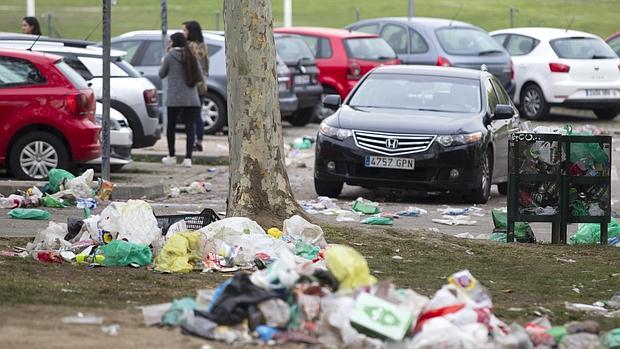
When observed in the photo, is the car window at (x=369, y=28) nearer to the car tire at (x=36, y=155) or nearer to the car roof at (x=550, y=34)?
the car roof at (x=550, y=34)

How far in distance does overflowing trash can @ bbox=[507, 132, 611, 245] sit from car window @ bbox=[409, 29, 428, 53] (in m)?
15.3

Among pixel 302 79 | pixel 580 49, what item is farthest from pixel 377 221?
pixel 580 49

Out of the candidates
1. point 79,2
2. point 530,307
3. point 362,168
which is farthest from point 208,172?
point 79,2

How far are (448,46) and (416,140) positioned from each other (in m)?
12.0

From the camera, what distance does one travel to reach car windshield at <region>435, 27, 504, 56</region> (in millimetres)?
27422

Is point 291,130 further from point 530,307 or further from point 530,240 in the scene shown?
point 530,307

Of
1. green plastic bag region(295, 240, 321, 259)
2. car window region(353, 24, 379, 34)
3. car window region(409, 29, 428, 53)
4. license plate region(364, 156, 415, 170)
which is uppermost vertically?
car window region(353, 24, 379, 34)

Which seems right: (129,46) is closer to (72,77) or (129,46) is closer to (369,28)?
(369,28)

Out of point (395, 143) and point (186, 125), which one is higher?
point (395, 143)

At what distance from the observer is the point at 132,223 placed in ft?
34.5

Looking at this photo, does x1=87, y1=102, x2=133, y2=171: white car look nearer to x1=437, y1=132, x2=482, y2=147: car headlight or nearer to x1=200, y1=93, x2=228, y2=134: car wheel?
x1=437, y1=132, x2=482, y2=147: car headlight

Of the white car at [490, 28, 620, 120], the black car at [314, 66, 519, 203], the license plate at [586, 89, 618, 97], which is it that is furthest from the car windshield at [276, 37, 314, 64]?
the black car at [314, 66, 519, 203]

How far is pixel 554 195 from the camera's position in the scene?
12.4 meters

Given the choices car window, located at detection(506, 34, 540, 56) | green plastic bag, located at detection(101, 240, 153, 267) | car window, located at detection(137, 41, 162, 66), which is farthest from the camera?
car window, located at detection(506, 34, 540, 56)
